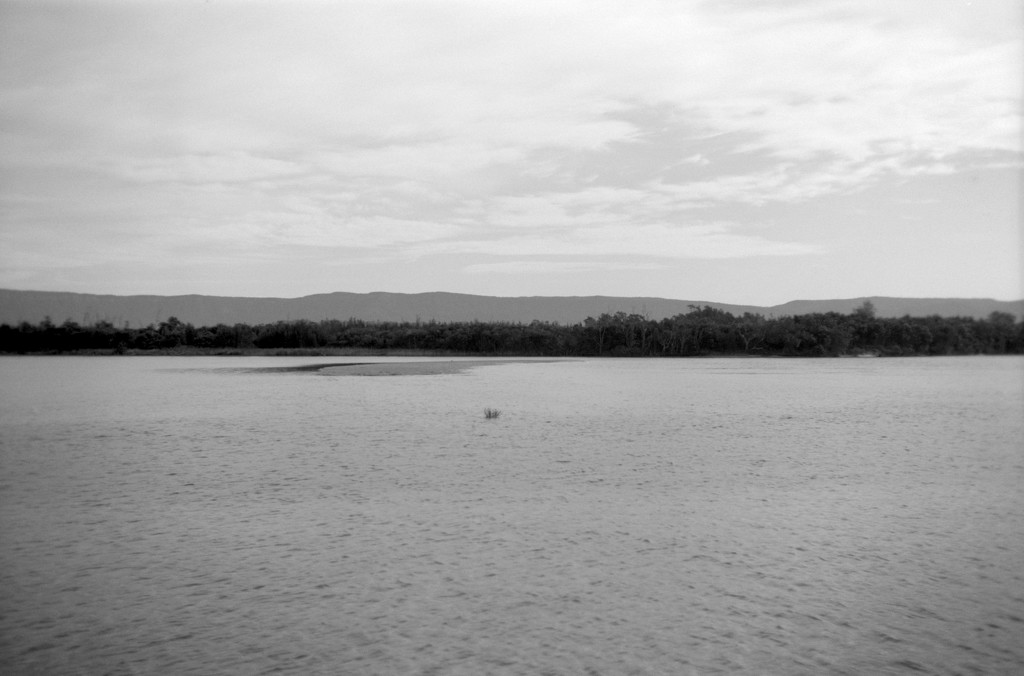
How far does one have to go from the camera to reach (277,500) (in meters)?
12.3

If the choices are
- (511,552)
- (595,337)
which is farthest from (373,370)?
(595,337)

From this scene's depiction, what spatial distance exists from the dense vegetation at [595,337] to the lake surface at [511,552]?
8403 centimetres

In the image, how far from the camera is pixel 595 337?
107188 mm

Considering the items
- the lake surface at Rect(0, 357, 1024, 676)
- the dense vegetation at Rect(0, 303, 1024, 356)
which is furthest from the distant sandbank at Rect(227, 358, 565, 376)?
the dense vegetation at Rect(0, 303, 1024, 356)

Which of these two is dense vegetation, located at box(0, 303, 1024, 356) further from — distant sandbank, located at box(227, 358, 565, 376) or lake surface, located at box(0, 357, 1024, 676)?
lake surface, located at box(0, 357, 1024, 676)

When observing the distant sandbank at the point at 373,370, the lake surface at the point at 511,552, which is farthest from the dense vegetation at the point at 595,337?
the lake surface at the point at 511,552

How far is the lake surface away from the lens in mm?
6613

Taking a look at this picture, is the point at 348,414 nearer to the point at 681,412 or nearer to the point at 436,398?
the point at 436,398

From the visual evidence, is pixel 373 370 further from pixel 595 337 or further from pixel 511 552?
pixel 595 337

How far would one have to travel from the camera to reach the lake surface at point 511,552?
6.61 metres

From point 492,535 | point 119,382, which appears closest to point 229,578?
point 492,535

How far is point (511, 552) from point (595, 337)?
9847cm

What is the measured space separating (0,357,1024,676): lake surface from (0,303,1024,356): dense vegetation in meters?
84.0

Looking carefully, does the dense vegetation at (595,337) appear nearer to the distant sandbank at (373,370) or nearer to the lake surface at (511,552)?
the distant sandbank at (373,370)
